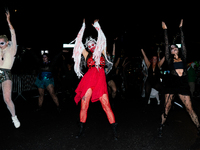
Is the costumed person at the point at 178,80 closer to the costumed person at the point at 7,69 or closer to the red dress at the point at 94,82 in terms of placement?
the red dress at the point at 94,82

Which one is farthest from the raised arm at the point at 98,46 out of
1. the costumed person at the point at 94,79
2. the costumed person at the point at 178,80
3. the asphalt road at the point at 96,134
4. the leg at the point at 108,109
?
the asphalt road at the point at 96,134

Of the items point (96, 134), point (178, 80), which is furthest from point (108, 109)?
point (178, 80)

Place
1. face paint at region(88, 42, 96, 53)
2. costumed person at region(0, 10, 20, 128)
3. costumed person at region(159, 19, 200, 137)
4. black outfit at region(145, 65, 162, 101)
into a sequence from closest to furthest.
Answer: costumed person at region(159, 19, 200, 137) < face paint at region(88, 42, 96, 53) < costumed person at region(0, 10, 20, 128) < black outfit at region(145, 65, 162, 101)

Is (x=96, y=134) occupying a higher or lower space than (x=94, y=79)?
lower

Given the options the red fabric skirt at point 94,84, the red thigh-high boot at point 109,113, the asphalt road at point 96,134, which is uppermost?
the red fabric skirt at point 94,84

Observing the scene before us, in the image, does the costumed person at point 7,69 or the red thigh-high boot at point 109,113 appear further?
the costumed person at point 7,69

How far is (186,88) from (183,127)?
4.44ft

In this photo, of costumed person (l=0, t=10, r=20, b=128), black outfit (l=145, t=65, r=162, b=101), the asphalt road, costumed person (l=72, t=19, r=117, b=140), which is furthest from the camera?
black outfit (l=145, t=65, r=162, b=101)

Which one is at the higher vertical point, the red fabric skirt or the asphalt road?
Result: the red fabric skirt

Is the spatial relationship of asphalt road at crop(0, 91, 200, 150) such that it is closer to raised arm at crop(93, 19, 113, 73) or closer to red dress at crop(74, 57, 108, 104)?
red dress at crop(74, 57, 108, 104)

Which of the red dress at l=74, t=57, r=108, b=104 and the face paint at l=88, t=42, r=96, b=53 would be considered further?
the face paint at l=88, t=42, r=96, b=53

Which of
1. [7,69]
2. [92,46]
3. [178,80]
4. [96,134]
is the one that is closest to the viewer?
[178,80]

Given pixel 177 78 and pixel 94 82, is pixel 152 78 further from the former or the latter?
pixel 94 82

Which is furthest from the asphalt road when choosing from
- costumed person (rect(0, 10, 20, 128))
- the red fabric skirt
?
the red fabric skirt
